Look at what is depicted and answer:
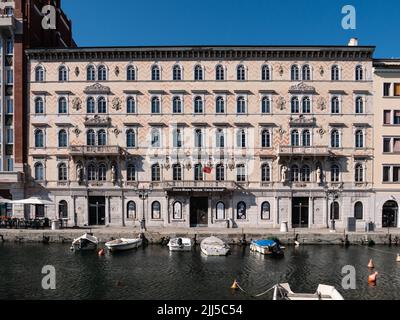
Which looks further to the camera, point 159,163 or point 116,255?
point 159,163

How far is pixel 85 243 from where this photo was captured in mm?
35281

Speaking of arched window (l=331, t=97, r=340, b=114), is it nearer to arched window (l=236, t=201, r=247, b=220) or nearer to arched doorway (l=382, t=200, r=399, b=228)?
arched doorway (l=382, t=200, r=399, b=228)

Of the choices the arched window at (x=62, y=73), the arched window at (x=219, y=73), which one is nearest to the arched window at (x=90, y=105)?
the arched window at (x=62, y=73)

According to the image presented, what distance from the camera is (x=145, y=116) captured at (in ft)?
148

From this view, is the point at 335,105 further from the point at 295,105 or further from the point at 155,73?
the point at 155,73

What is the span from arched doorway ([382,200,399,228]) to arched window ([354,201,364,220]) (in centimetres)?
291

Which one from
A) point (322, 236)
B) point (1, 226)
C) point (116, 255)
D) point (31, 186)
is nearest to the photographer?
point (116, 255)

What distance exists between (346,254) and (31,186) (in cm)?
3975

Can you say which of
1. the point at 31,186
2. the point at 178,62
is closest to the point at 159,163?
the point at 178,62

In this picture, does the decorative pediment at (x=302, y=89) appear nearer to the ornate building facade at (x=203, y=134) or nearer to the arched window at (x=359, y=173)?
the ornate building facade at (x=203, y=134)

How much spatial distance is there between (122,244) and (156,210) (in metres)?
10.9

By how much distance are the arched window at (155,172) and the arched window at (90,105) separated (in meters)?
11.2

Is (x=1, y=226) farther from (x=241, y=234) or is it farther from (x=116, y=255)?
(x=241, y=234)

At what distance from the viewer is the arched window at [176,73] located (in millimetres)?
45281
